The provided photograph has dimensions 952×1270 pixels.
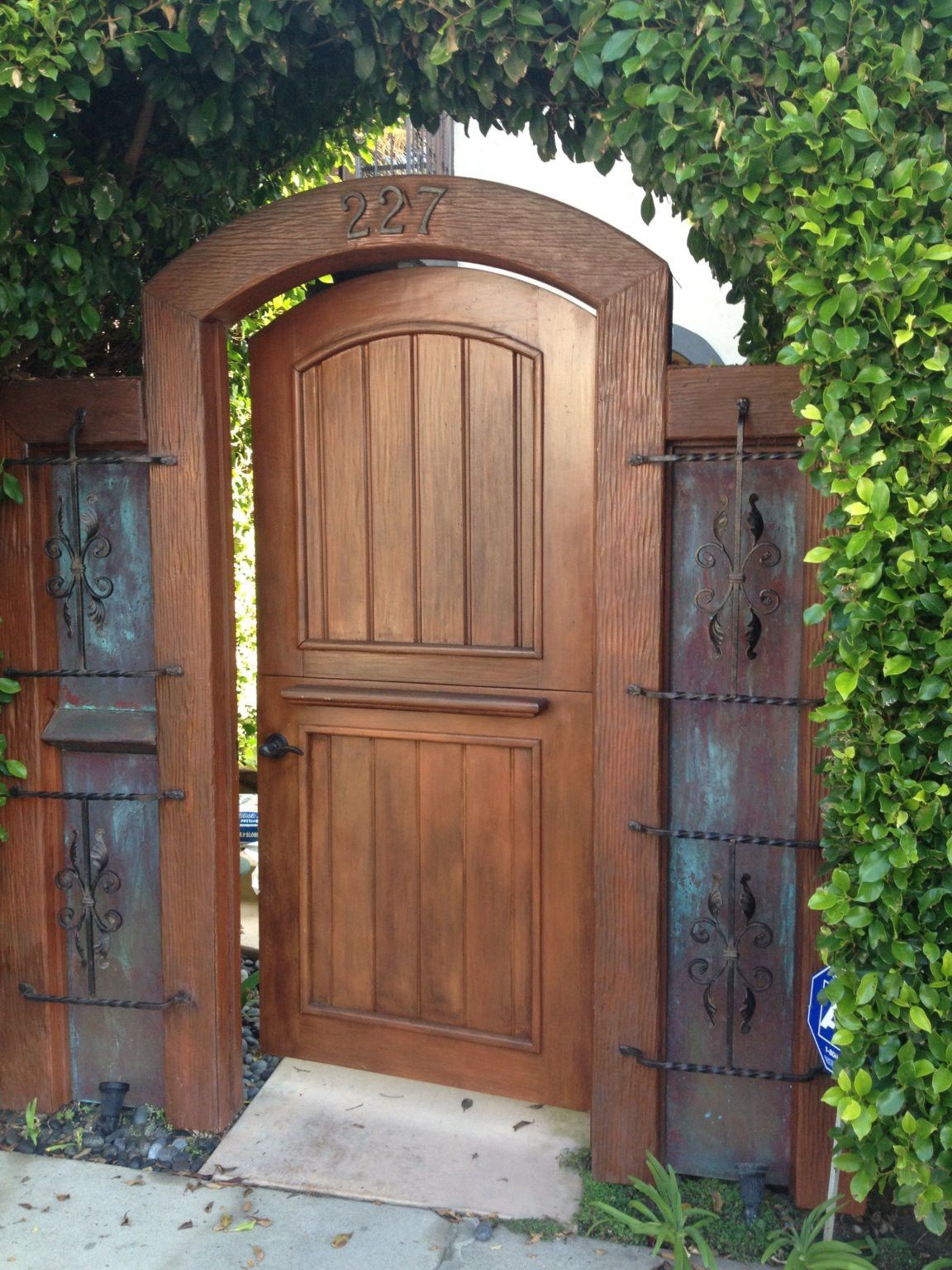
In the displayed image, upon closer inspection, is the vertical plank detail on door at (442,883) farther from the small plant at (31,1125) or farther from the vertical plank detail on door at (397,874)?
the small plant at (31,1125)

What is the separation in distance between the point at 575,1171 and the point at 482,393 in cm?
217

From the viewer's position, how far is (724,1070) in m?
2.95

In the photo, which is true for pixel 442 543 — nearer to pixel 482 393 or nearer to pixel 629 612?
pixel 482 393

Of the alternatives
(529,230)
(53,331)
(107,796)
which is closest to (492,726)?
(107,796)

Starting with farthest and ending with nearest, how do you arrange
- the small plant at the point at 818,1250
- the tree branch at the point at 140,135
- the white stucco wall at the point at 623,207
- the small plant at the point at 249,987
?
the white stucco wall at the point at 623,207
the small plant at the point at 249,987
the tree branch at the point at 140,135
the small plant at the point at 818,1250

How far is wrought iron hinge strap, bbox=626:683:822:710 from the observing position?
111 inches

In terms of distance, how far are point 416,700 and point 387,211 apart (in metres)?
1.35

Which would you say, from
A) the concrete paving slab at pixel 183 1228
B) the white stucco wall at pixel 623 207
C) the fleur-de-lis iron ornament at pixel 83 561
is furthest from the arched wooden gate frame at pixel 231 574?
the white stucco wall at pixel 623 207

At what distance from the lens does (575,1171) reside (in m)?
3.12

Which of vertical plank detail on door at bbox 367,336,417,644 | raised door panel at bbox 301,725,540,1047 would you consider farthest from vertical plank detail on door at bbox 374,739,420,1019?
vertical plank detail on door at bbox 367,336,417,644

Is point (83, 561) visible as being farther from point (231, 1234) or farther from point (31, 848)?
point (231, 1234)

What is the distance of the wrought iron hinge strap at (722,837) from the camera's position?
2.85 m

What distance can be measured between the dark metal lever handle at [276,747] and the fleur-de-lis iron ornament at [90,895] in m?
0.55

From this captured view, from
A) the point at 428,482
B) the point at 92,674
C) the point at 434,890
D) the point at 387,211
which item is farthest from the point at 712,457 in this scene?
the point at 92,674
